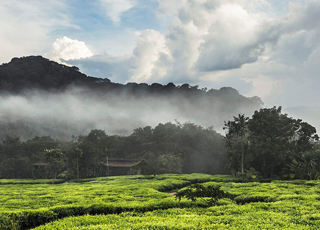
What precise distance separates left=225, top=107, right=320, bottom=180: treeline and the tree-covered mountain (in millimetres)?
96941

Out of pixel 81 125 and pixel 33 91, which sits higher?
pixel 33 91

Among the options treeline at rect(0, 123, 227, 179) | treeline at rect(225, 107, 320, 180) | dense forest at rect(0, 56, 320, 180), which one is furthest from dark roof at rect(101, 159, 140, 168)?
treeline at rect(225, 107, 320, 180)

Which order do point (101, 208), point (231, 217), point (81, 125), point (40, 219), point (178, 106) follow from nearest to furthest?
1. point (231, 217)
2. point (40, 219)
3. point (101, 208)
4. point (81, 125)
5. point (178, 106)

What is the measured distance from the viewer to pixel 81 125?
5285 inches

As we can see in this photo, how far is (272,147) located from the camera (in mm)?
39438

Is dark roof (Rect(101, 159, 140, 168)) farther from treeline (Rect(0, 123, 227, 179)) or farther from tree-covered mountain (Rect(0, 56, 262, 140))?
tree-covered mountain (Rect(0, 56, 262, 140))

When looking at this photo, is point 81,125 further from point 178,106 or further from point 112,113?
point 178,106

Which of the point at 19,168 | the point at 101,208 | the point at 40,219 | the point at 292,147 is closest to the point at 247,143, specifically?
the point at 292,147

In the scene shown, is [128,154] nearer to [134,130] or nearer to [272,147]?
[134,130]

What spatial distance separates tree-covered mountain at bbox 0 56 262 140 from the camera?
12719 cm

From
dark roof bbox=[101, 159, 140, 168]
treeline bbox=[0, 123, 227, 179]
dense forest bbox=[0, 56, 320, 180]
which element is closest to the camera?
dense forest bbox=[0, 56, 320, 180]

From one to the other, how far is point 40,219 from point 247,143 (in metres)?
34.1

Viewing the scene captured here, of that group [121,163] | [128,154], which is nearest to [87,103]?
[128,154]

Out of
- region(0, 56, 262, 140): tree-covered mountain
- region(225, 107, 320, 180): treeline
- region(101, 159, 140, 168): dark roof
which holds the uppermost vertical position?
region(0, 56, 262, 140): tree-covered mountain
